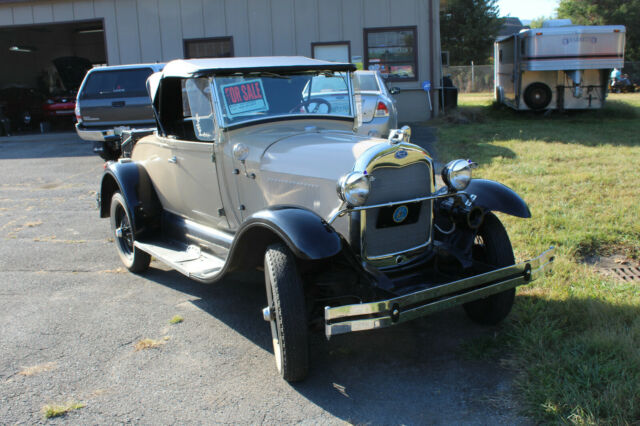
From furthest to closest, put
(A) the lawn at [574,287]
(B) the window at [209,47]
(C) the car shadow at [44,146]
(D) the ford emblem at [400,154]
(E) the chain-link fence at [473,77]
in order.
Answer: (E) the chain-link fence at [473,77]
(B) the window at [209,47]
(C) the car shadow at [44,146]
(D) the ford emblem at [400,154]
(A) the lawn at [574,287]

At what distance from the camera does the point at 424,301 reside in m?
3.08

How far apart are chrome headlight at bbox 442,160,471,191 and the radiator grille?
0.16 metres

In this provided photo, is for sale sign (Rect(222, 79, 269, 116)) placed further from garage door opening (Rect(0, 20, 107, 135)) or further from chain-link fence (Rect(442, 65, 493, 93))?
chain-link fence (Rect(442, 65, 493, 93))

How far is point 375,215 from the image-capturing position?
3381mm

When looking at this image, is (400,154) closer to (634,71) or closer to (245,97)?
(245,97)

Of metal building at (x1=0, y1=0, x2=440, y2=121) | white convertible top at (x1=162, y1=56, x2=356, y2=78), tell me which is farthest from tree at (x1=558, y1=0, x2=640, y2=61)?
white convertible top at (x1=162, y1=56, x2=356, y2=78)

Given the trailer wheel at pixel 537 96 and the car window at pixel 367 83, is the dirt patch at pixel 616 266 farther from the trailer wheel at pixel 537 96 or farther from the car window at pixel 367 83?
the trailer wheel at pixel 537 96

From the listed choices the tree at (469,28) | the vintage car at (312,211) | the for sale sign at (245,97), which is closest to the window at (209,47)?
the vintage car at (312,211)

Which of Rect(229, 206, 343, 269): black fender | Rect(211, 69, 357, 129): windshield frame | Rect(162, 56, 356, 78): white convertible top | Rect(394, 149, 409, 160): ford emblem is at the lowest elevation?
Rect(229, 206, 343, 269): black fender

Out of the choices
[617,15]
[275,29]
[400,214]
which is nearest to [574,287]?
[400,214]

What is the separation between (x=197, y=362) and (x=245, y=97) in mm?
1929

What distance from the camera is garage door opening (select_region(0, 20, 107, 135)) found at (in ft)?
57.1

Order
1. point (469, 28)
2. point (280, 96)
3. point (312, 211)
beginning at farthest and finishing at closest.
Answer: point (469, 28)
point (280, 96)
point (312, 211)

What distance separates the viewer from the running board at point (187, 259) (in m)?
3.84
